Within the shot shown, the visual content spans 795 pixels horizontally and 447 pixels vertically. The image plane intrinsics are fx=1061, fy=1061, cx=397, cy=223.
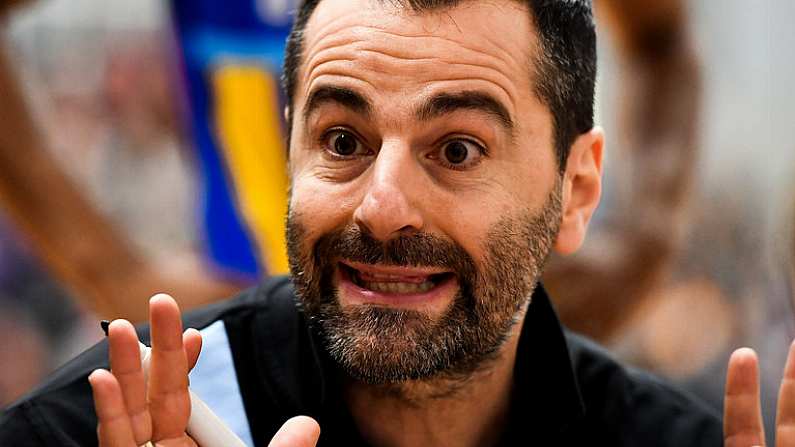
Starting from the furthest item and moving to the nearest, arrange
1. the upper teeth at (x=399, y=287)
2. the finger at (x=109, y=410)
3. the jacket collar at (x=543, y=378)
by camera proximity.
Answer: the jacket collar at (x=543, y=378), the upper teeth at (x=399, y=287), the finger at (x=109, y=410)

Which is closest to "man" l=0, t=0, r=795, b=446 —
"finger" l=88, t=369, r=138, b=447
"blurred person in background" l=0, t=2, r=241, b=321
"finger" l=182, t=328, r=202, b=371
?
"finger" l=182, t=328, r=202, b=371

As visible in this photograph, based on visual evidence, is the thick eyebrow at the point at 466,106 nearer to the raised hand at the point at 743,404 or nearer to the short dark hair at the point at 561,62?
the short dark hair at the point at 561,62

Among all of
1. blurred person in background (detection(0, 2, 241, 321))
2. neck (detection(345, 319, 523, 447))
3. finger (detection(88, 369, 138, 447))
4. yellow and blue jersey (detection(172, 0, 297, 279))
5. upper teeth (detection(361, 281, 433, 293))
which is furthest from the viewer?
yellow and blue jersey (detection(172, 0, 297, 279))

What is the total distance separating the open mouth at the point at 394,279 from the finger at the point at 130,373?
1.55 ft

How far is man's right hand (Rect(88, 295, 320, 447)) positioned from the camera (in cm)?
152

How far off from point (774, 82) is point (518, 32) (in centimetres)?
361

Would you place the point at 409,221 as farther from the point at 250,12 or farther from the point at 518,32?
the point at 250,12

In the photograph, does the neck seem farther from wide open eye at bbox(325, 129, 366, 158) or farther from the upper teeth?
wide open eye at bbox(325, 129, 366, 158)

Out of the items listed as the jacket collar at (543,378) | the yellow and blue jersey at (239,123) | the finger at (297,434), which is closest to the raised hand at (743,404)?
the jacket collar at (543,378)

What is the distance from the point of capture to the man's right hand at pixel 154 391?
1.52 metres

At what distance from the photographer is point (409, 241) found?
1.85 m

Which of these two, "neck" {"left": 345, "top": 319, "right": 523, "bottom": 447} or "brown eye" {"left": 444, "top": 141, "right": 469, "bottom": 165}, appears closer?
"brown eye" {"left": 444, "top": 141, "right": 469, "bottom": 165}

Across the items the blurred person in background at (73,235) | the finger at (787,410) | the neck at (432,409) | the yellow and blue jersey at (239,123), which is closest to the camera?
the finger at (787,410)

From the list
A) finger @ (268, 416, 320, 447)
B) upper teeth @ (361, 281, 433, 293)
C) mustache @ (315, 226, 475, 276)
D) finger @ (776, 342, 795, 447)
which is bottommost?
finger @ (776, 342, 795, 447)
